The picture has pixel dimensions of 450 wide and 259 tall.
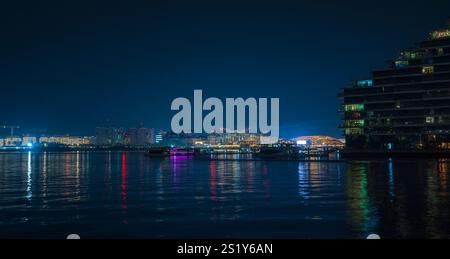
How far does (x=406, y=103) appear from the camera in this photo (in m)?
114

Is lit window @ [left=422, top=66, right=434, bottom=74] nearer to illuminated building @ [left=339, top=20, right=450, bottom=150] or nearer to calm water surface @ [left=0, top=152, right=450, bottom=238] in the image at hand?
illuminated building @ [left=339, top=20, right=450, bottom=150]

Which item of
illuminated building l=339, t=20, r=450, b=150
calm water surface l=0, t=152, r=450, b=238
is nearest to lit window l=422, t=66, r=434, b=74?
illuminated building l=339, t=20, r=450, b=150

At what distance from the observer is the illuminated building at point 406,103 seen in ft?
358

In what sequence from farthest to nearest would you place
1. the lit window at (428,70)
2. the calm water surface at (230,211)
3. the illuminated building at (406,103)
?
the lit window at (428,70) → the illuminated building at (406,103) → the calm water surface at (230,211)

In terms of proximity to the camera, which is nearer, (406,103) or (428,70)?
(428,70)

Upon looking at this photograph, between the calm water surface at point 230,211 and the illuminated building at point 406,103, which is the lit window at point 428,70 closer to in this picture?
the illuminated building at point 406,103

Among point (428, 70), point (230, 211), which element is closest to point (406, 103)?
point (428, 70)

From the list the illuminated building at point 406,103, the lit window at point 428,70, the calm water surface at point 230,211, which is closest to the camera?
the calm water surface at point 230,211

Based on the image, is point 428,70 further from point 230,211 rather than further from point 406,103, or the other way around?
point 230,211

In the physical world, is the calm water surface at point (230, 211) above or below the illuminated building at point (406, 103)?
below

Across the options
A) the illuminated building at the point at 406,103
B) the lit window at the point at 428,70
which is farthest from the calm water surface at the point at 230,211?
the lit window at the point at 428,70
